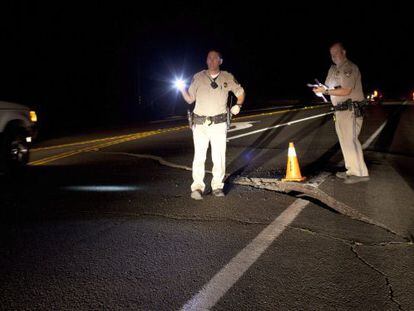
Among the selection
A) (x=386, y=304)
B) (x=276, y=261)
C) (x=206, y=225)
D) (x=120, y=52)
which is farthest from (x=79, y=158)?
(x=120, y=52)

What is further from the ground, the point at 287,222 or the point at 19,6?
the point at 19,6

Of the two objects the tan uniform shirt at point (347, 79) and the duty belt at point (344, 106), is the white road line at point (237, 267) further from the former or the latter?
the tan uniform shirt at point (347, 79)

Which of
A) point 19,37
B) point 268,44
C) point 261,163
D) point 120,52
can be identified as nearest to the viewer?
point 261,163

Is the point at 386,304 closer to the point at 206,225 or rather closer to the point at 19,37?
the point at 206,225

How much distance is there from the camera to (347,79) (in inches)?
248

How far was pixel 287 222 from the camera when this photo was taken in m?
4.74

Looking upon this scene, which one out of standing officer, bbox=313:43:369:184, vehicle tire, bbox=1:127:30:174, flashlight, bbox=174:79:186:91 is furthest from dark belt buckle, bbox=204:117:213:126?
vehicle tire, bbox=1:127:30:174

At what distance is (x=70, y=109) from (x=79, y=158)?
664 inches

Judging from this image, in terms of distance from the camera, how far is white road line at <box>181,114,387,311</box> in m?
3.10

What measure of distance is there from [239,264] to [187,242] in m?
0.74

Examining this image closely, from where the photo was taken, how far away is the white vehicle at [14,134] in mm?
7676

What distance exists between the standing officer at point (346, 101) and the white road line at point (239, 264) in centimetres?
160

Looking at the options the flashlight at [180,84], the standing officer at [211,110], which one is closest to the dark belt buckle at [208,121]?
the standing officer at [211,110]

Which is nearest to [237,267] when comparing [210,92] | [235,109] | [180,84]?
[235,109]
